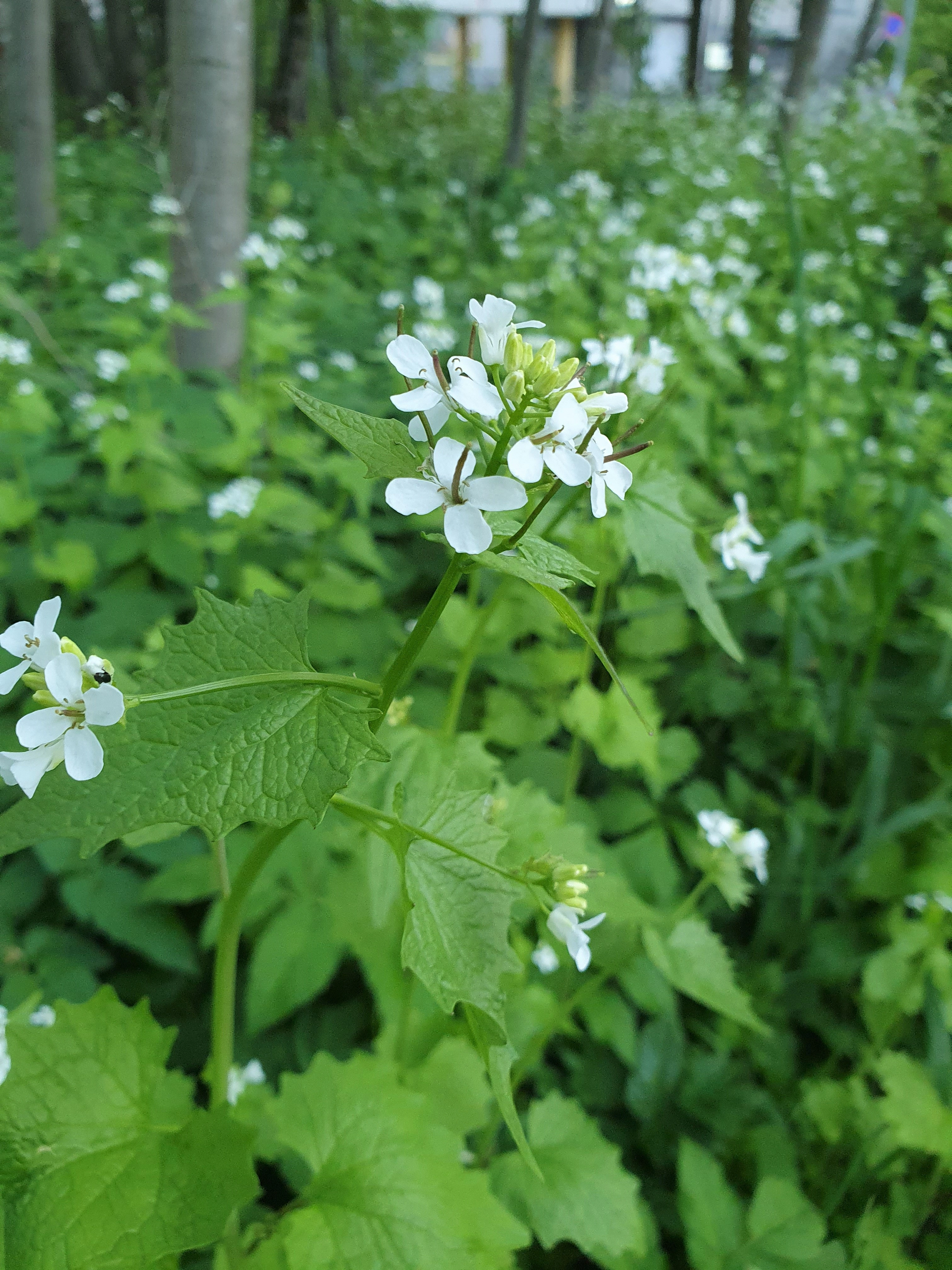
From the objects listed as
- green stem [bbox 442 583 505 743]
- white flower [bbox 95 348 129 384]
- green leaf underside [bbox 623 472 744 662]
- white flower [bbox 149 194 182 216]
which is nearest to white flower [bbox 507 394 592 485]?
green leaf underside [bbox 623 472 744 662]

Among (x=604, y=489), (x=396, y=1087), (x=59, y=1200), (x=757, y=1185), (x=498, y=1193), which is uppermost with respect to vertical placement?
(x=604, y=489)

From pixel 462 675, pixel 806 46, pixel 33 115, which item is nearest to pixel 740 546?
pixel 462 675

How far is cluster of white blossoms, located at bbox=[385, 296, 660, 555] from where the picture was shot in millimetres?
651

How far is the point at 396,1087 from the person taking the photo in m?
1.17

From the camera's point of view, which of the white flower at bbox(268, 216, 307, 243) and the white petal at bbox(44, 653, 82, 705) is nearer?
A: the white petal at bbox(44, 653, 82, 705)

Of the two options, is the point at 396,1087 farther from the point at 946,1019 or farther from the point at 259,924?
the point at 946,1019

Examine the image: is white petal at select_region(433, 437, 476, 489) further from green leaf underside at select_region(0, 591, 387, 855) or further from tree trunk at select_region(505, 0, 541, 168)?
tree trunk at select_region(505, 0, 541, 168)

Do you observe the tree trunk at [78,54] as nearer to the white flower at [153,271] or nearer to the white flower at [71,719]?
A: the white flower at [153,271]

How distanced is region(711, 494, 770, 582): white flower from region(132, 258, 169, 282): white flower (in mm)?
2957

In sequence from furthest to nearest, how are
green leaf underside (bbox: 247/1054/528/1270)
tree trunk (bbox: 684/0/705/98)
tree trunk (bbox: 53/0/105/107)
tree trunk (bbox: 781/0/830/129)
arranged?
tree trunk (bbox: 684/0/705/98) → tree trunk (bbox: 53/0/105/107) → tree trunk (bbox: 781/0/830/129) → green leaf underside (bbox: 247/1054/528/1270)

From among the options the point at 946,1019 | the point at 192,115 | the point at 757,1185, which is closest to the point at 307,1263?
the point at 757,1185

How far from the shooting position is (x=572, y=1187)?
1374mm

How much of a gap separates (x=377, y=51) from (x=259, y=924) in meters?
17.8

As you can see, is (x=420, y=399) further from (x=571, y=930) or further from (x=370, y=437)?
(x=571, y=930)
